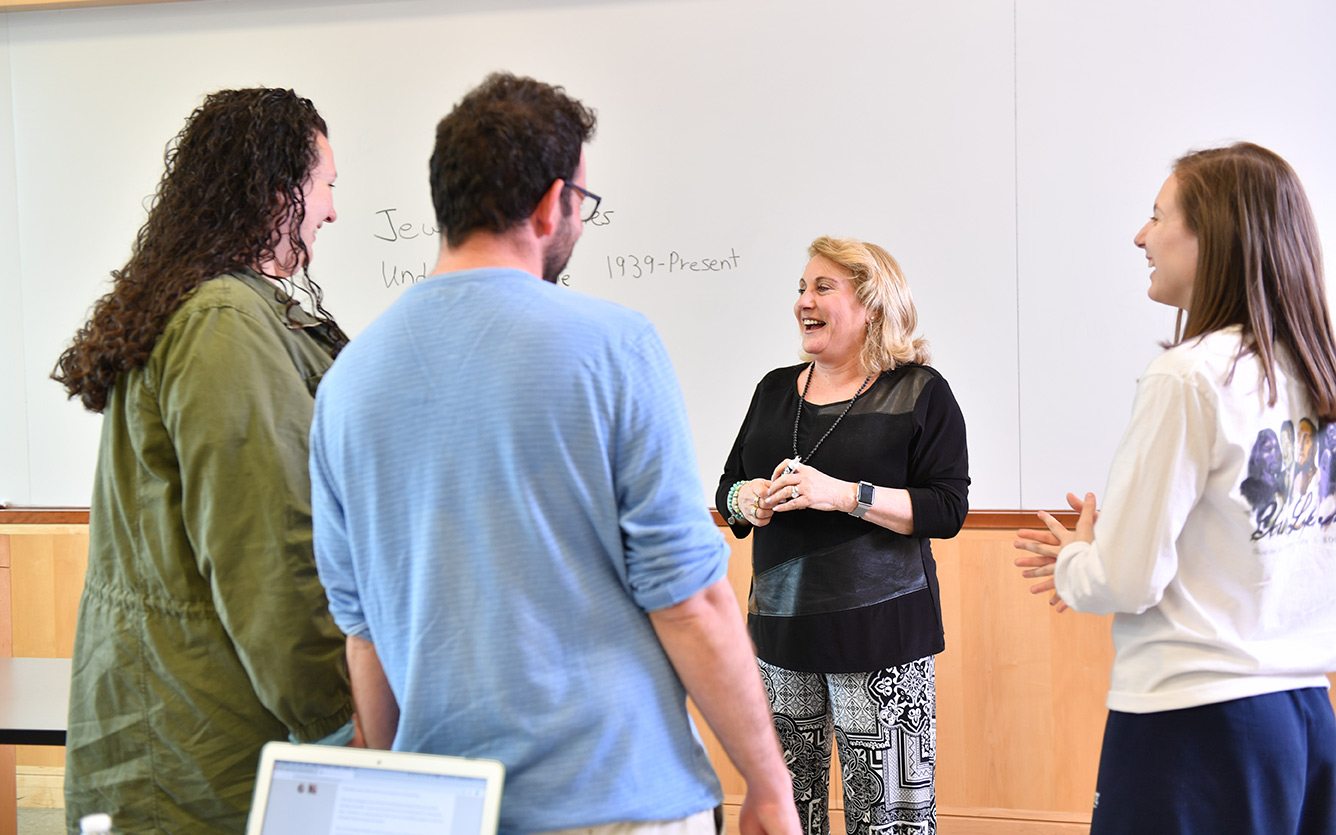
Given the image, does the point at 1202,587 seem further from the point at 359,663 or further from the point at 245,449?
the point at 245,449

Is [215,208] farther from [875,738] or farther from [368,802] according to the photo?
[875,738]

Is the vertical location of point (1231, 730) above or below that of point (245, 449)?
below

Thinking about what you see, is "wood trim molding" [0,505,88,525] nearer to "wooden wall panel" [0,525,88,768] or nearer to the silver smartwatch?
"wooden wall panel" [0,525,88,768]

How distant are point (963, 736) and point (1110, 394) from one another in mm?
1056

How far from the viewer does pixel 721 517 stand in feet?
8.77

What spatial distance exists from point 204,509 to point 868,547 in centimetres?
128

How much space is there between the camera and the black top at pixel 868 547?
6.14 ft

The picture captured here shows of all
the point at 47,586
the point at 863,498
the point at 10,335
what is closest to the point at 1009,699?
the point at 863,498

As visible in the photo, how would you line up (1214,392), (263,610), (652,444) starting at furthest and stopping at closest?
(1214,392), (263,610), (652,444)

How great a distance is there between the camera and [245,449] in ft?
3.49

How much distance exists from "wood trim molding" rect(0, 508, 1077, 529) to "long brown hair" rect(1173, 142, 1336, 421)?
1.39 m

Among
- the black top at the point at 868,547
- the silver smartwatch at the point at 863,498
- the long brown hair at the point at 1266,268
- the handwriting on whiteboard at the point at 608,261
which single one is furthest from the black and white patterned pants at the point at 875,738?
the handwriting on whiteboard at the point at 608,261

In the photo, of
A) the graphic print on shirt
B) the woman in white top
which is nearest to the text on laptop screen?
the woman in white top

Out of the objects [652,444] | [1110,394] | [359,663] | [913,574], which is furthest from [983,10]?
[359,663]
